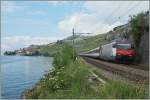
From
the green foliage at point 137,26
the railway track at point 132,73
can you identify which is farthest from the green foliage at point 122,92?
the green foliage at point 137,26

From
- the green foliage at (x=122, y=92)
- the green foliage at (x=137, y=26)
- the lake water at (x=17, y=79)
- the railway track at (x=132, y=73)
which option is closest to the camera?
the green foliage at (x=122, y=92)

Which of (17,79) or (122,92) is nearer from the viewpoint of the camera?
(122,92)

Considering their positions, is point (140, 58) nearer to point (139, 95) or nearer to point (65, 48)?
point (65, 48)

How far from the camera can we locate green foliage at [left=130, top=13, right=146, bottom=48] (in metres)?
50.5

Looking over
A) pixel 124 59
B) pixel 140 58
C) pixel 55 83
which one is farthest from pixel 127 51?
pixel 55 83

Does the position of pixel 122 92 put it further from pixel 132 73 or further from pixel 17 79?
pixel 17 79

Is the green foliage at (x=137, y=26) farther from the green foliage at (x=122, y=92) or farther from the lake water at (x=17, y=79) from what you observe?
the green foliage at (x=122, y=92)

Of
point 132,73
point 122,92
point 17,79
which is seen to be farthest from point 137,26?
point 122,92

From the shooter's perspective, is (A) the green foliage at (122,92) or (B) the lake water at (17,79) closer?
(A) the green foliage at (122,92)

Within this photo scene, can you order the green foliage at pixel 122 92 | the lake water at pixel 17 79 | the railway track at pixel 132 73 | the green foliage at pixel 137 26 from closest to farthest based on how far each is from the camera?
the green foliage at pixel 122 92, the railway track at pixel 132 73, the lake water at pixel 17 79, the green foliage at pixel 137 26

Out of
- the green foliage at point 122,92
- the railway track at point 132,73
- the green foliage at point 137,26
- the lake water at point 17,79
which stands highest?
the green foliage at point 137,26

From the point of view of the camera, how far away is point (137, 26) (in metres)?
51.0

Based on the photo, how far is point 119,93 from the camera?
12188 mm

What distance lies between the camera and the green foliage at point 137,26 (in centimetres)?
5053
